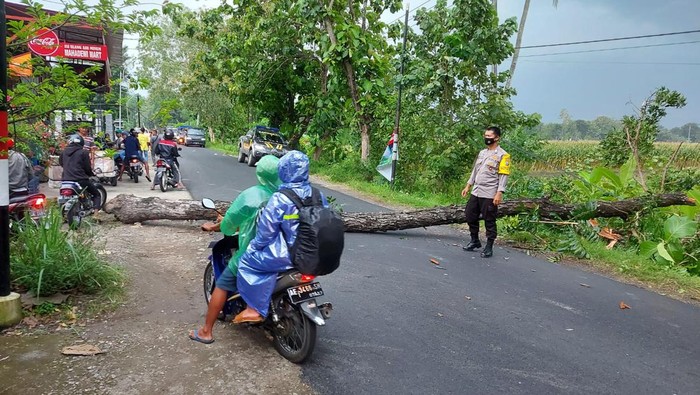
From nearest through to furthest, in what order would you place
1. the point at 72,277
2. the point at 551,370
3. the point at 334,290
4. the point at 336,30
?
the point at 551,370 → the point at 72,277 → the point at 334,290 → the point at 336,30

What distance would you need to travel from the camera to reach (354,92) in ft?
55.6

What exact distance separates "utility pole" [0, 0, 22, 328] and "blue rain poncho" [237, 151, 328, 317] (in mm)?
1928

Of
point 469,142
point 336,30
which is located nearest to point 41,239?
point 469,142

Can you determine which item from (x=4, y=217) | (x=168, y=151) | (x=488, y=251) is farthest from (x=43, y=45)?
(x=168, y=151)

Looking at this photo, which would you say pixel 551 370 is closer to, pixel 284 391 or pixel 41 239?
pixel 284 391

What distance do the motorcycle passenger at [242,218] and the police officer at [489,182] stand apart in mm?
4177

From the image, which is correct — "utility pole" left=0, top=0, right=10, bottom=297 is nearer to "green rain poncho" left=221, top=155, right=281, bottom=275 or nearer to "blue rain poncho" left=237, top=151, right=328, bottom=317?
"green rain poncho" left=221, top=155, right=281, bottom=275

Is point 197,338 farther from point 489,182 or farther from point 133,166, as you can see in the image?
point 133,166

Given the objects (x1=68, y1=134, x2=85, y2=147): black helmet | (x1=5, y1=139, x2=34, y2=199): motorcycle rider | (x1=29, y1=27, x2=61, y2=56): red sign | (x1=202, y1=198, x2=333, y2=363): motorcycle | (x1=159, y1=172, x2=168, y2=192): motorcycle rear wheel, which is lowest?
(x1=159, y1=172, x2=168, y2=192): motorcycle rear wheel

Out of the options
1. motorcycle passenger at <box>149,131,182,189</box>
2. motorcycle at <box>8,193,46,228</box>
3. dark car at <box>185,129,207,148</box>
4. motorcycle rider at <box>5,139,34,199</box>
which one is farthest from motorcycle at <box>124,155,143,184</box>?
dark car at <box>185,129,207,148</box>

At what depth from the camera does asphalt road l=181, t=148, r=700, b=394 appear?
11.6 feet

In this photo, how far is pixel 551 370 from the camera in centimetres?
374

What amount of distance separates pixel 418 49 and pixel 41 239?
11505 mm

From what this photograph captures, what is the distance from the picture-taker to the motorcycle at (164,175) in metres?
12.8
